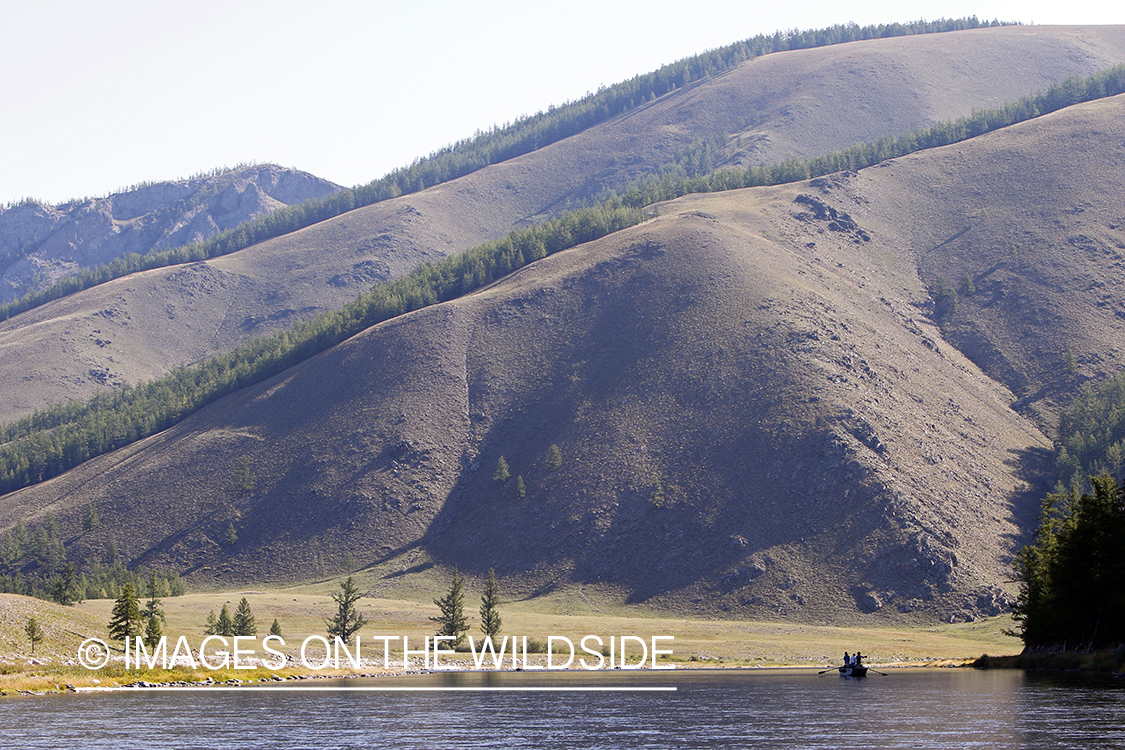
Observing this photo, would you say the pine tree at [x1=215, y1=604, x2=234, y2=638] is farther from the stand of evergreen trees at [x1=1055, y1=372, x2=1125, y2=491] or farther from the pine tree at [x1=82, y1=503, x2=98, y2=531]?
the stand of evergreen trees at [x1=1055, y1=372, x2=1125, y2=491]

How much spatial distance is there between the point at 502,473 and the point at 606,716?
389 feet

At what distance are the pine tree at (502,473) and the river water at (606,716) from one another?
94135 mm

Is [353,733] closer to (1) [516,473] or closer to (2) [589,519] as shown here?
(2) [589,519]

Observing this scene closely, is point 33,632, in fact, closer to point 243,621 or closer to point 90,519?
point 243,621

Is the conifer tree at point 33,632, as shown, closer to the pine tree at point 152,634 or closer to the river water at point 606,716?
the river water at point 606,716

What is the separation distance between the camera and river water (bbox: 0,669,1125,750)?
166 feet

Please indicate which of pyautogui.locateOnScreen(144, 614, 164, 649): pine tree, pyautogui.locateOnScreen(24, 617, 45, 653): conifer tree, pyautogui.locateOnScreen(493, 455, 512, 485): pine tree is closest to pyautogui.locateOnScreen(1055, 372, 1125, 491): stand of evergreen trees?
pyautogui.locateOnScreen(493, 455, 512, 485): pine tree

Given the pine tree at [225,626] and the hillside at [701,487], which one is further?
the hillside at [701,487]

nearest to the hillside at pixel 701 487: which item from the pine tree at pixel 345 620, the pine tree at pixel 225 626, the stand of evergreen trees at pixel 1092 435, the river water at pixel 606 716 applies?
the stand of evergreen trees at pixel 1092 435

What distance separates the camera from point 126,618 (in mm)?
85188

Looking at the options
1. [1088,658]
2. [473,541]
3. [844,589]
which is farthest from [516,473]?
[1088,658]

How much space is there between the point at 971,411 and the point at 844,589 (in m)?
55.5

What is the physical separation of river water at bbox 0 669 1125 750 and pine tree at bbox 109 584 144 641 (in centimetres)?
→ 790

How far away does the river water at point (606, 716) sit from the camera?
50.6 m
